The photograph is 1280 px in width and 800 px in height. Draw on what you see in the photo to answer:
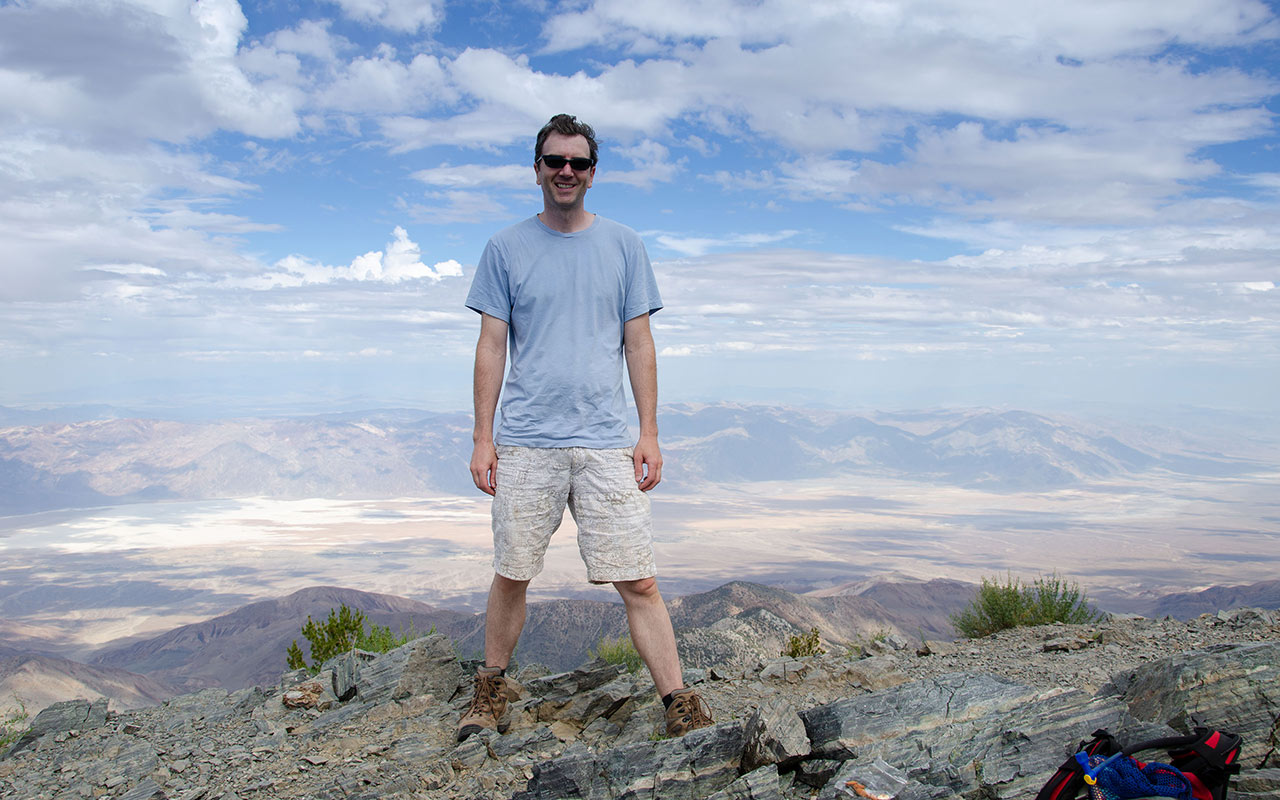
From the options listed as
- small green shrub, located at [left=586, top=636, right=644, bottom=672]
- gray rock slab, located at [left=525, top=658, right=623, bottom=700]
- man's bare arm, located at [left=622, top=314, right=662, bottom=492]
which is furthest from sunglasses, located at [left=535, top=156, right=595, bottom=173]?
small green shrub, located at [left=586, top=636, right=644, bottom=672]

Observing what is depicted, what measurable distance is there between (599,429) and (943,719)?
2433 mm

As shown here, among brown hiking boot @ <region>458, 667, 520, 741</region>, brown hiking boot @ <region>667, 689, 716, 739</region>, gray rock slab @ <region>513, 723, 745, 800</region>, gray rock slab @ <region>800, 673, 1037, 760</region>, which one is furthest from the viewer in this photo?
brown hiking boot @ <region>458, 667, 520, 741</region>

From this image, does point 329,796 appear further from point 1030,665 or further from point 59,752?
point 1030,665

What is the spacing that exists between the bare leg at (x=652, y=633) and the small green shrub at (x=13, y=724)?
5.87 meters

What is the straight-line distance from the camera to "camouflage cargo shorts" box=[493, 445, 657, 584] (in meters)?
4.83

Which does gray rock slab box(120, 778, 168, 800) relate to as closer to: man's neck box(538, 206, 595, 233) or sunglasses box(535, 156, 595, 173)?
man's neck box(538, 206, 595, 233)

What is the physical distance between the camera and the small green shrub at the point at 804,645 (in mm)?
8602

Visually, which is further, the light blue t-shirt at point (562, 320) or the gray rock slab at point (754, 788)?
the light blue t-shirt at point (562, 320)

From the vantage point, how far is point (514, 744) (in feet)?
16.8

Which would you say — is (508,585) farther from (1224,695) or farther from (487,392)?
(1224,695)

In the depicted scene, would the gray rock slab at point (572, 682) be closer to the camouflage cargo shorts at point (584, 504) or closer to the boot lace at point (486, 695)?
the boot lace at point (486, 695)

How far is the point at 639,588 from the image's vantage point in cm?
496

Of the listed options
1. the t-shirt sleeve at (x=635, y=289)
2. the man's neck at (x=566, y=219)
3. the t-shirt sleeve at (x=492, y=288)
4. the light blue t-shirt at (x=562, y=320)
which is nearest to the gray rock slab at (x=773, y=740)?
the light blue t-shirt at (x=562, y=320)

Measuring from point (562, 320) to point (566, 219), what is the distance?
62 cm
